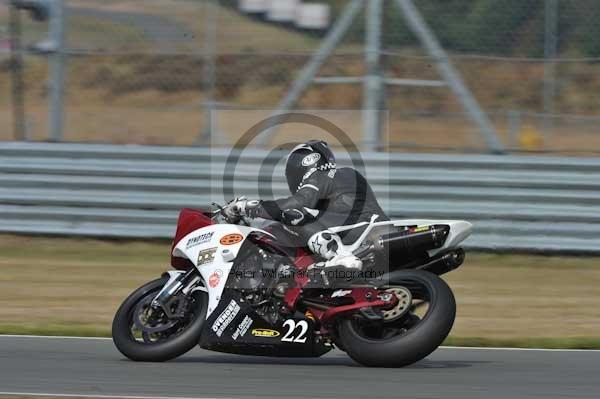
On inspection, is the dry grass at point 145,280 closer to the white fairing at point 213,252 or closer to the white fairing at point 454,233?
the white fairing at point 213,252

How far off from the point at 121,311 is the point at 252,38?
5749mm

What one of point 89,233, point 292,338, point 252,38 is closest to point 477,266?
point 252,38

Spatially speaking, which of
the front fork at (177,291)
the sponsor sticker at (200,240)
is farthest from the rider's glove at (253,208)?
the front fork at (177,291)

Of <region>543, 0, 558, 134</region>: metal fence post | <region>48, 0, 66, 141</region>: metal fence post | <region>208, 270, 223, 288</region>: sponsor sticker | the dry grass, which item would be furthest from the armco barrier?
<region>208, 270, 223, 288</region>: sponsor sticker

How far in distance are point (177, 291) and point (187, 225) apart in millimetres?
467

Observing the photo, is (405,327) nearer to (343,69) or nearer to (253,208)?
(253,208)

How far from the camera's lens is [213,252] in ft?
22.7

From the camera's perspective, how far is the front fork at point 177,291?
6.80 meters

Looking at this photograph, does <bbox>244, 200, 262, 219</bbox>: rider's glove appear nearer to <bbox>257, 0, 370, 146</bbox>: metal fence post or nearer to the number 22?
the number 22

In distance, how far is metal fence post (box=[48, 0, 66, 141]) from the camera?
12203 mm

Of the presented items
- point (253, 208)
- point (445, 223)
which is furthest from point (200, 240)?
point (445, 223)

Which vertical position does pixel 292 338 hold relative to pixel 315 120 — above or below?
below

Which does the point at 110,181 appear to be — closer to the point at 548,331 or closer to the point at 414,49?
the point at 414,49

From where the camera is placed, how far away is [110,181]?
475 inches
